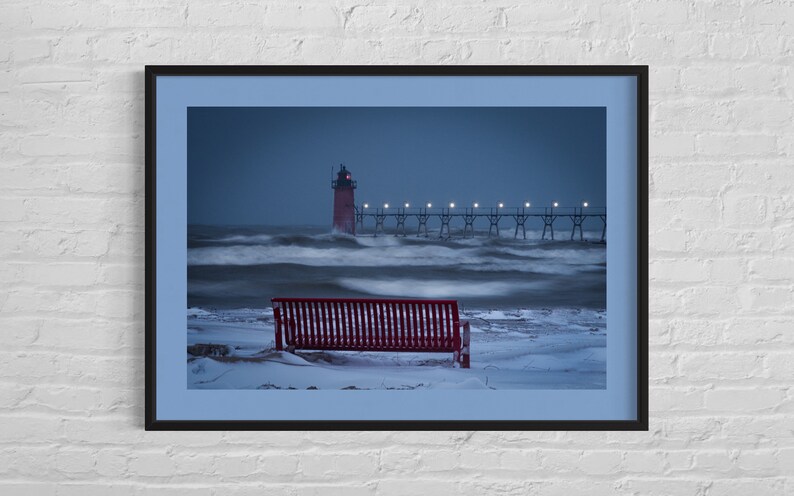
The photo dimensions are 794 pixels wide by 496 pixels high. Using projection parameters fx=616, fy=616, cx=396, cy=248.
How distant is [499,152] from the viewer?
5.07 ft

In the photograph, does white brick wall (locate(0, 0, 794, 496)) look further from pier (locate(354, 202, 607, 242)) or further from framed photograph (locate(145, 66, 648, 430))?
pier (locate(354, 202, 607, 242))

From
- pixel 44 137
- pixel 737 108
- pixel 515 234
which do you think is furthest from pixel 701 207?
pixel 44 137

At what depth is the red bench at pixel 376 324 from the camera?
1.52 m

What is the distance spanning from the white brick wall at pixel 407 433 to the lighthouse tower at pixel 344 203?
322mm

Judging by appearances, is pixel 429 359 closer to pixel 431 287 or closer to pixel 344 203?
pixel 431 287

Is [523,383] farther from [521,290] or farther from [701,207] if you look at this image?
[701,207]

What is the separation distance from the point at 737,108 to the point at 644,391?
2.44 ft

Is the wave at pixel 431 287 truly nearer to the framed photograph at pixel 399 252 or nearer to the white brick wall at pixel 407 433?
the framed photograph at pixel 399 252

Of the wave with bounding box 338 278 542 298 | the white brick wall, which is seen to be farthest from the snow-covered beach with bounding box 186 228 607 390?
the white brick wall

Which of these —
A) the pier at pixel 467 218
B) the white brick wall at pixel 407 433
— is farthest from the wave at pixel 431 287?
the white brick wall at pixel 407 433

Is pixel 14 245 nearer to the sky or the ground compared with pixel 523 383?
nearer to the sky

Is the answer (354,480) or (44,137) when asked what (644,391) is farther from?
(44,137)

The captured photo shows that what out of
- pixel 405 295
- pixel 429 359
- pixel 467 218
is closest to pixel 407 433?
pixel 429 359

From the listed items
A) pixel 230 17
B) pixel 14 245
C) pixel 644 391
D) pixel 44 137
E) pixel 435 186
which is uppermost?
pixel 230 17
